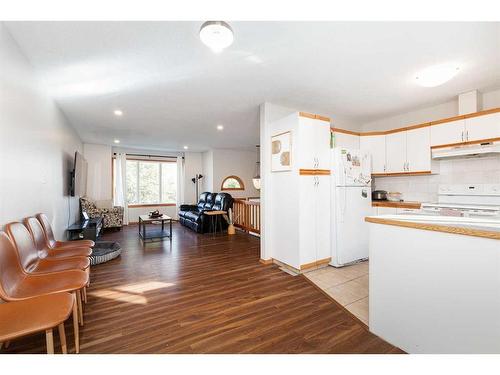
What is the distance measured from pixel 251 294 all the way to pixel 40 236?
2291 mm

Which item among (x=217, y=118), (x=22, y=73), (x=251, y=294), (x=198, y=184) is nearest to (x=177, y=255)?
(x=251, y=294)

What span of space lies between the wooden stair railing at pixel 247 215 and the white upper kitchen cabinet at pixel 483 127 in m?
3.81

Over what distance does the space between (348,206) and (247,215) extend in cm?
300

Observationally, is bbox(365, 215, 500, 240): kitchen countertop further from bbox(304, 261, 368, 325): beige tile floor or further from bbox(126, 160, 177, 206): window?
bbox(126, 160, 177, 206): window

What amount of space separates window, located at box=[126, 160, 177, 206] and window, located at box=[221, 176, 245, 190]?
1884 mm

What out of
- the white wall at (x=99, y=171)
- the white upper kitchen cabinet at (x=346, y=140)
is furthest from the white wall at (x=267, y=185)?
the white wall at (x=99, y=171)

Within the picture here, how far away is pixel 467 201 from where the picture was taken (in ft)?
10.5

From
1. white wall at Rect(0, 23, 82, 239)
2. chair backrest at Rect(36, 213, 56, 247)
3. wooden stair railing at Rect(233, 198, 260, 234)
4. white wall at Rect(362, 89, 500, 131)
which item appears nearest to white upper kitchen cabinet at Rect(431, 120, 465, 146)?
white wall at Rect(362, 89, 500, 131)

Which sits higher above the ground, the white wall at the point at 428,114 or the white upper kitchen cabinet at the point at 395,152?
the white wall at the point at 428,114

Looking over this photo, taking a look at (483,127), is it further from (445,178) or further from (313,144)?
(313,144)

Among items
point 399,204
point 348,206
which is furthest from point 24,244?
point 399,204

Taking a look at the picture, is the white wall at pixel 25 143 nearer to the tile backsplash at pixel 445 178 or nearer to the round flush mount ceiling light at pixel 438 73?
the round flush mount ceiling light at pixel 438 73

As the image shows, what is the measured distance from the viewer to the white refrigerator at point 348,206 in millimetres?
3146
